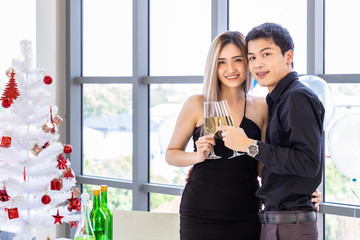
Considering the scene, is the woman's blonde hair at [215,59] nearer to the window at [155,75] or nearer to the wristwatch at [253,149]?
the wristwatch at [253,149]

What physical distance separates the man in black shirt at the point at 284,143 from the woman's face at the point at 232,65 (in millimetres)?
136

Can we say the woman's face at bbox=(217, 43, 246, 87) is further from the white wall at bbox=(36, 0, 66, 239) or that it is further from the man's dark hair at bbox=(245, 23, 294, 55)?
the white wall at bbox=(36, 0, 66, 239)

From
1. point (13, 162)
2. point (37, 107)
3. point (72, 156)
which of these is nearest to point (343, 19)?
point (37, 107)

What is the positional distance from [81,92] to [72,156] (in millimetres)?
615

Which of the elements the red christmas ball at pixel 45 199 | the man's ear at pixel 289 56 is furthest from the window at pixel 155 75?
the man's ear at pixel 289 56

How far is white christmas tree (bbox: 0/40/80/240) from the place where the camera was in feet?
9.19

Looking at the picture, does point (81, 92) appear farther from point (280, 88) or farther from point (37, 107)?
point (280, 88)

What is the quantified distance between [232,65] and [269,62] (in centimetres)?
27

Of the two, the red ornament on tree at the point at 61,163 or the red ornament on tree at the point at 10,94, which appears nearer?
the red ornament on tree at the point at 10,94

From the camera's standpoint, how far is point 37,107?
2873 mm

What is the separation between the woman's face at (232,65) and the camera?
7.43ft

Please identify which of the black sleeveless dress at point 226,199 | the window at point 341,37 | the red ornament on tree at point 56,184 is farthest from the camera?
the window at point 341,37

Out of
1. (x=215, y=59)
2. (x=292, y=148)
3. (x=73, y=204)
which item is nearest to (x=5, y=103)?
(x=73, y=204)

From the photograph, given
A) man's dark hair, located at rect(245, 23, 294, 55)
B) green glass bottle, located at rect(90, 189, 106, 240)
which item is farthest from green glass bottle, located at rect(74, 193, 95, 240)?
man's dark hair, located at rect(245, 23, 294, 55)
